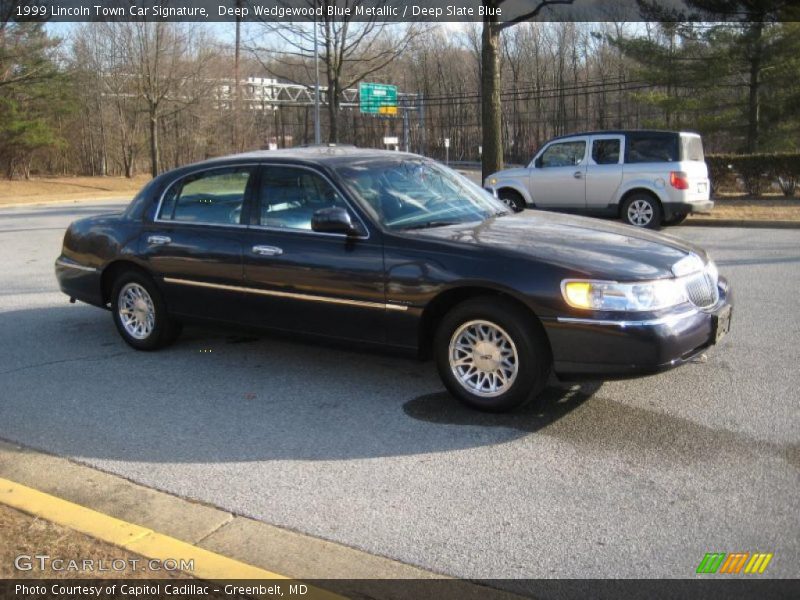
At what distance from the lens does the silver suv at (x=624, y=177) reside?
46.4 feet

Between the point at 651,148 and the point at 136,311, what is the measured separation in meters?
10.6

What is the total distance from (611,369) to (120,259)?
4.15 meters

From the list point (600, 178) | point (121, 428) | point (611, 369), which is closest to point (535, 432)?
point (611, 369)

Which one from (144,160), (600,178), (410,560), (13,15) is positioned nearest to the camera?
(410,560)

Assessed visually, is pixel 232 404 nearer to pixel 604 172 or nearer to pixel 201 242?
pixel 201 242

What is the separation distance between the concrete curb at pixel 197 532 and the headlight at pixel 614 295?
199cm

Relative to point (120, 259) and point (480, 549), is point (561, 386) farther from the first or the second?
point (120, 259)

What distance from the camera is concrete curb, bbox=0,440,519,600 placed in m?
3.24

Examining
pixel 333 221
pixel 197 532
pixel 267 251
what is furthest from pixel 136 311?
pixel 197 532

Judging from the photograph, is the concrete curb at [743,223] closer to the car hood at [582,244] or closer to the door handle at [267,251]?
the car hood at [582,244]

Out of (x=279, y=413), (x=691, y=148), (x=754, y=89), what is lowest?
(x=279, y=413)

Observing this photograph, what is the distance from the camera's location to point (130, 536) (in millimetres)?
3471

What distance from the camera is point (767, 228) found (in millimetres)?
15062
